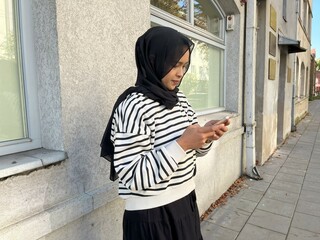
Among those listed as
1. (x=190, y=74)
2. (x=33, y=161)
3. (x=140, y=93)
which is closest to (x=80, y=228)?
(x=33, y=161)

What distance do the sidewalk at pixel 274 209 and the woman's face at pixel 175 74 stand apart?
224 centimetres

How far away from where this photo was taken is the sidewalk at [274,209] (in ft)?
10.2

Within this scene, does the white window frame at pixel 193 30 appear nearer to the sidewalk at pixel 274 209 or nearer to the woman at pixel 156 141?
the sidewalk at pixel 274 209

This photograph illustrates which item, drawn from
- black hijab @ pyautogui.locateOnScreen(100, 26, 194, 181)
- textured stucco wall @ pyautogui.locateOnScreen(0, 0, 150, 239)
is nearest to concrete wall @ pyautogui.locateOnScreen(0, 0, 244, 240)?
textured stucco wall @ pyautogui.locateOnScreen(0, 0, 150, 239)

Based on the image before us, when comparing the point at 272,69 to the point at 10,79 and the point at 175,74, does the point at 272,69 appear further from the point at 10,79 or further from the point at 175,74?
the point at 10,79

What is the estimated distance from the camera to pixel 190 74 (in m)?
3.85

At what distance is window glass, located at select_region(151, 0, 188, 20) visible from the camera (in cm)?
302

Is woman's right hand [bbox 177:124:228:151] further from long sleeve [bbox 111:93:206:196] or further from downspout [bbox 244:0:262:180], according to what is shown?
downspout [bbox 244:0:262:180]

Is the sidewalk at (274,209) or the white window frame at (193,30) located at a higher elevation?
the white window frame at (193,30)

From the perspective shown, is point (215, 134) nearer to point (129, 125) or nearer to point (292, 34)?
point (129, 125)

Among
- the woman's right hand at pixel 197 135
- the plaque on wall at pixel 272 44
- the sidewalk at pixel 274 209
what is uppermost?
the plaque on wall at pixel 272 44

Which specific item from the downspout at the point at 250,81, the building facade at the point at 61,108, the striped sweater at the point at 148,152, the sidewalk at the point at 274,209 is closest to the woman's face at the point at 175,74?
the striped sweater at the point at 148,152

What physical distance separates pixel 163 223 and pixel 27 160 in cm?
79

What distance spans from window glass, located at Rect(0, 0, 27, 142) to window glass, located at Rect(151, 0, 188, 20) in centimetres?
164
